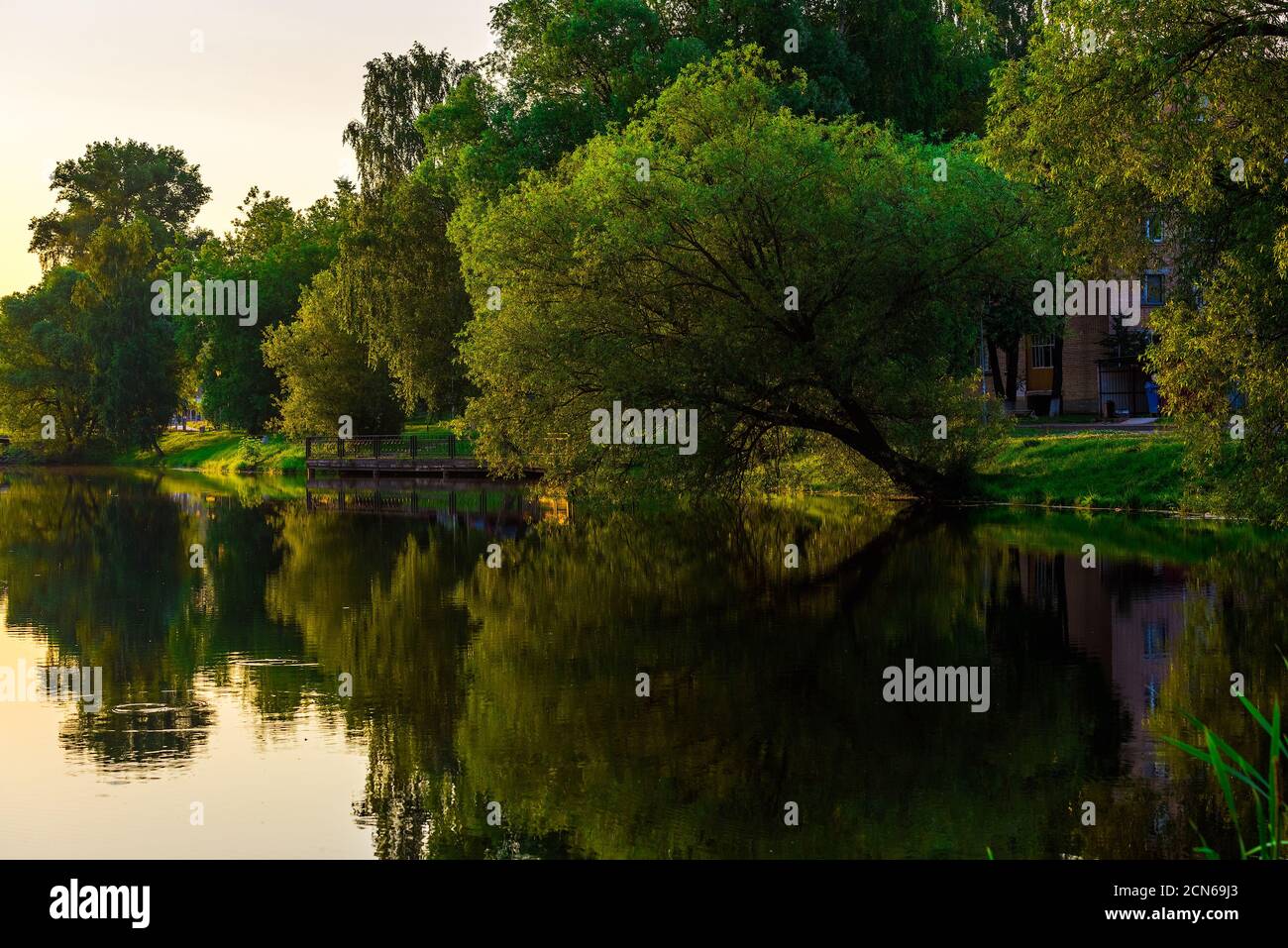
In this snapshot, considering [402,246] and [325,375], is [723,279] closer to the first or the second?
[402,246]

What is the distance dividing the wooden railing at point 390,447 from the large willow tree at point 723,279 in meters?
35.9

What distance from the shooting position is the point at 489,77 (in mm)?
61281

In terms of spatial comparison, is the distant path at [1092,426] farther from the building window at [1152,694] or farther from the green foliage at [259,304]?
the green foliage at [259,304]

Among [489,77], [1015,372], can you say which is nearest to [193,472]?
[489,77]

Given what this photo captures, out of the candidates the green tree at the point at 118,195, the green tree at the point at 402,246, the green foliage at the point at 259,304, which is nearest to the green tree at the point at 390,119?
the green tree at the point at 402,246

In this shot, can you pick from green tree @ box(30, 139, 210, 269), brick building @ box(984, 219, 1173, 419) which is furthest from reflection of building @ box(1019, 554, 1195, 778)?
green tree @ box(30, 139, 210, 269)

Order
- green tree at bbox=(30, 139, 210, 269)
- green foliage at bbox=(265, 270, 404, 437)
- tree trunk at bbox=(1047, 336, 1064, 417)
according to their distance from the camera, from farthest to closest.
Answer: green tree at bbox=(30, 139, 210, 269), green foliage at bbox=(265, 270, 404, 437), tree trunk at bbox=(1047, 336, 1064, 417)

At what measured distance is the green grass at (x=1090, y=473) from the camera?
128 ft

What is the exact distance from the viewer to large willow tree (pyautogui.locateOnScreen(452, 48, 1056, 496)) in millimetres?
34688

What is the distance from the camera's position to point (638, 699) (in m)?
15.6

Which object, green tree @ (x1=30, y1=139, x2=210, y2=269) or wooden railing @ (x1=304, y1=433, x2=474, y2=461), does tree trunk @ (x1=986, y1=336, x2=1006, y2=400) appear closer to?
wooden railing @ (x1=304, y1=433, x2=474, y2=461)

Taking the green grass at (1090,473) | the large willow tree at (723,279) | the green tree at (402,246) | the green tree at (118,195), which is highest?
the green tree at (118,195)

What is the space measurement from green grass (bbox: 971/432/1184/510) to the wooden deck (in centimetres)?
3223

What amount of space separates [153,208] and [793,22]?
105650 millimetres
